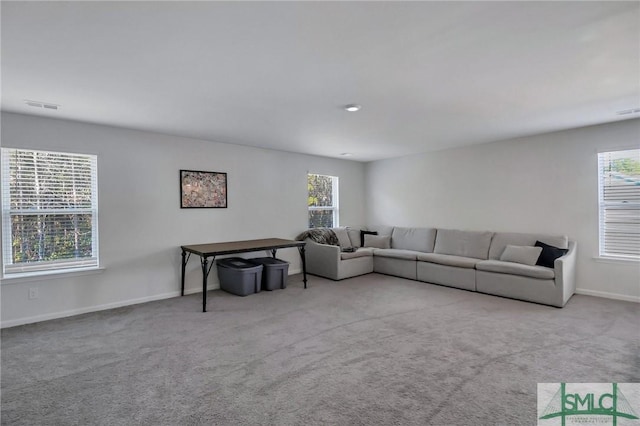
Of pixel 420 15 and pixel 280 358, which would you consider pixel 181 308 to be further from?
pixel 420 15

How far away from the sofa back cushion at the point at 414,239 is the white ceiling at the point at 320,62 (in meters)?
2.50

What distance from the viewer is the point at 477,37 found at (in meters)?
2.08

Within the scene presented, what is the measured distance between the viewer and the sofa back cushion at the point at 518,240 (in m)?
4.53

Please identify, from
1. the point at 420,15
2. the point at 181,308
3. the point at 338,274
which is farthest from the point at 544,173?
the point at 181,308

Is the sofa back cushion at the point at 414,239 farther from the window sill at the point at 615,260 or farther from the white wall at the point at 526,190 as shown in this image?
the window sill at the point at 615,260

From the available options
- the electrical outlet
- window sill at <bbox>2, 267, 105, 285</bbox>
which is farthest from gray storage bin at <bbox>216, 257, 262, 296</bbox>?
the electrical outlet

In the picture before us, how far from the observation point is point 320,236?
6043mm

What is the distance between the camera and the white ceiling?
1819 millimetres

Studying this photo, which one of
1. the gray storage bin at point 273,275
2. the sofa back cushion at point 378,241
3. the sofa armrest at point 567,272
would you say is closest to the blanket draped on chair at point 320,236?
the sofa back cushion at point 378,241

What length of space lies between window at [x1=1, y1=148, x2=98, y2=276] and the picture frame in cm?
108

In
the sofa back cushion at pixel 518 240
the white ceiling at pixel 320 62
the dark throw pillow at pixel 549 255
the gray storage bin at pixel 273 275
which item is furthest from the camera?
the gray storage bin at pixel 273 275

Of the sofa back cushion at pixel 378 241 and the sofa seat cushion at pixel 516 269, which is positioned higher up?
the sofa back cushion at pixel 378 241

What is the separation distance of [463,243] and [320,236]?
245 cm

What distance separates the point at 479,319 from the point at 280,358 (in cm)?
227
